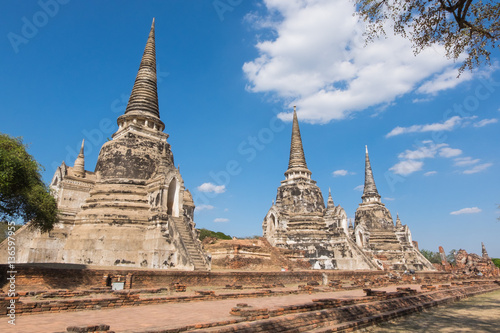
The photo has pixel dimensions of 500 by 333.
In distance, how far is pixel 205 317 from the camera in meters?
7.36

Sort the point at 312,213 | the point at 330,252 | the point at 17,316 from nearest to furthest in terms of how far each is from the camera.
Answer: the point at 17,316 → the point at 330,252 → the point at 312,213

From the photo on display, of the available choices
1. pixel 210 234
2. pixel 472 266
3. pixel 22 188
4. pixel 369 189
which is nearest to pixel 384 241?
pixel 369 189

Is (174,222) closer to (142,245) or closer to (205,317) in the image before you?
(142,245)

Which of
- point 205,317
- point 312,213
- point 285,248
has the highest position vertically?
point 312,213

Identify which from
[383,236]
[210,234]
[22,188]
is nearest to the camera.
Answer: [22,188]

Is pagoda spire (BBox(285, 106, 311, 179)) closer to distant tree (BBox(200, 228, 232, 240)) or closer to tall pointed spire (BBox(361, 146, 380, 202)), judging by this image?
tall pointed spire (BBox(361, 146, 380, 202))

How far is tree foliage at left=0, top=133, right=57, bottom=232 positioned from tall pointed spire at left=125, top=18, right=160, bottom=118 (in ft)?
37.1

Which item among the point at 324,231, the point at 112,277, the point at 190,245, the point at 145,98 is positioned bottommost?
the point at 112,277

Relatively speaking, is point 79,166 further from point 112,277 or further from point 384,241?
point 384,241

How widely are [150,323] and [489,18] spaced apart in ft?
37.6

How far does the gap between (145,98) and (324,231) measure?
680 inches

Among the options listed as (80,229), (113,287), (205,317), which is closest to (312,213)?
(80,229)

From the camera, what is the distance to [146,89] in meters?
23.2

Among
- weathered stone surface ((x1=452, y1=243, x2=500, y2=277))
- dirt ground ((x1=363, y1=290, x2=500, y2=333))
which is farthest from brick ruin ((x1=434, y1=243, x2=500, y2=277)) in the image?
dirt ground ((x1=363, y1=290, x2=500, y2=333))
